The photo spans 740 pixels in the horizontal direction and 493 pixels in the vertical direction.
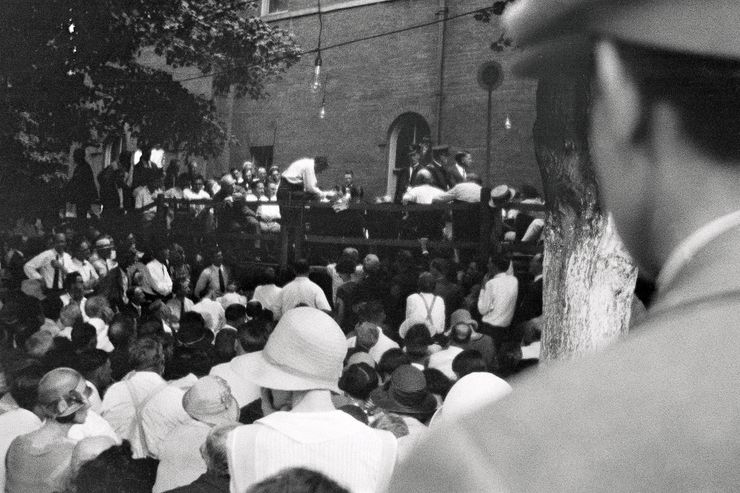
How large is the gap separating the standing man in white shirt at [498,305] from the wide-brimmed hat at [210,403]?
6.58m

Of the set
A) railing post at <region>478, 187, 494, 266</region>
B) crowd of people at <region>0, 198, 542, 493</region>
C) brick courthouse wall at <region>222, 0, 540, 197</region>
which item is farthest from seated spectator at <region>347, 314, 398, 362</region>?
brick courthouse wall at <region>222, 0, 540, 197</region>

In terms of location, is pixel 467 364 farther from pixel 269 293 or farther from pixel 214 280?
pixel 214 280

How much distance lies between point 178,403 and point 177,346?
2450 mm

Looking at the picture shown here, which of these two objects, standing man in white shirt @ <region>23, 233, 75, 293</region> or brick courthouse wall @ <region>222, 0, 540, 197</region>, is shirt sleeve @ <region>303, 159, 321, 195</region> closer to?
standing man in white shirt @ <region>23, 233, 75, 293</region>

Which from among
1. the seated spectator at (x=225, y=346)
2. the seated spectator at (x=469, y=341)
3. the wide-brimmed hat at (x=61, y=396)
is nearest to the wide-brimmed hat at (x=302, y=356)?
the wide-brimmed hat at (x=61, y=396)

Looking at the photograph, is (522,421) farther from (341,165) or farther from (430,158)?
(341,165)

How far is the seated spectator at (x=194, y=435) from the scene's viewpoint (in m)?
4.62

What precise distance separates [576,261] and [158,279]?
8.08 metres

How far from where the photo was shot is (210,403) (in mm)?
4672

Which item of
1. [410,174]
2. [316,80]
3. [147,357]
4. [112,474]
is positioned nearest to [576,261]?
[147,357]

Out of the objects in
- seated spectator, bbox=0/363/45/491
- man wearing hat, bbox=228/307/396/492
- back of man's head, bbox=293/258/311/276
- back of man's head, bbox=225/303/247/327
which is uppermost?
man wearing hat, bbox=228/307/396/492

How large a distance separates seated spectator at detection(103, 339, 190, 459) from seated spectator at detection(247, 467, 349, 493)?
2.94m

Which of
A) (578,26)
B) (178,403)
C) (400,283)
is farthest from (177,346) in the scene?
(578,26)

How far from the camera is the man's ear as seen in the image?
0.82m
